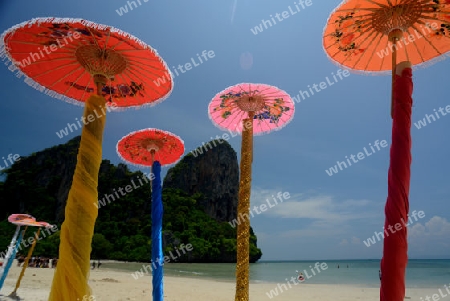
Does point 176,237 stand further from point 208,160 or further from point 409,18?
point 409,18

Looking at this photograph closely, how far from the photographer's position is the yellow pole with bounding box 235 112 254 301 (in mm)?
4279

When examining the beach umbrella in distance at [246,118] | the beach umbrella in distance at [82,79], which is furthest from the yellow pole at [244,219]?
the beach umbrella in distance at [82,79]

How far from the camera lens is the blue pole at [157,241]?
4828 millimetres

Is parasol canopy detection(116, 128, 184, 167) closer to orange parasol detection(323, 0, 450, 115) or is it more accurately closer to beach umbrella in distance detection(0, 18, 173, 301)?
beach umbrella in distance detection(0, 18, 173, 301)

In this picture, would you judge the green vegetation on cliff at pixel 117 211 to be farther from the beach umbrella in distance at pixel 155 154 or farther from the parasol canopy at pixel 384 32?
the parasol canopy at pixel 384 32

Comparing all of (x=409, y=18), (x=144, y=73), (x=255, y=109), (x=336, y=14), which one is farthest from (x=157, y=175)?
(x=409, y=18)

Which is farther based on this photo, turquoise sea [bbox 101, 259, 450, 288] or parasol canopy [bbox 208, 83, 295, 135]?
turquoise sea [bbox 101, 259, 450, 288]

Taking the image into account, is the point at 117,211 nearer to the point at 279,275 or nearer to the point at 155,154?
the point at 279,275

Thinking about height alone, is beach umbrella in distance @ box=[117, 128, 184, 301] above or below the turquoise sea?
above

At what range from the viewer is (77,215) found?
2.36 meters

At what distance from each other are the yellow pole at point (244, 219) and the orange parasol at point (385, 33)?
2043 millimetres

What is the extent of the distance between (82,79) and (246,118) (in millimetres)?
2859

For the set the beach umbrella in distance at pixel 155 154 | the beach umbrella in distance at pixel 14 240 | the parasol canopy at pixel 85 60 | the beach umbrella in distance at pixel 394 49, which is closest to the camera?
the beach umbrella in distance at pixel 394 49

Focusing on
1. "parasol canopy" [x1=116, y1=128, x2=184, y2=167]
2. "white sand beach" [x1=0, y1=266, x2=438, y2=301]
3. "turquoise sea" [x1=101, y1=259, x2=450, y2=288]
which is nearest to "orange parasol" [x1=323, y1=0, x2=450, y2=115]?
"parasol canopy" [x1=116, y1=128, x2=184, y2=167]
